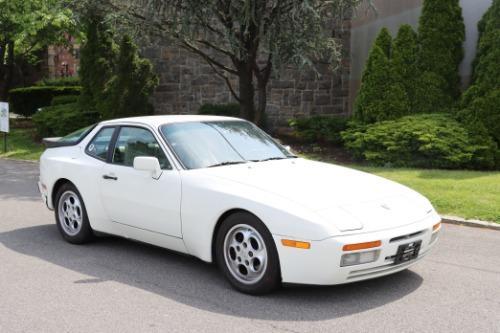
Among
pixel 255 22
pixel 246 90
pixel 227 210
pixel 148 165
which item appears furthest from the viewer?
pixel 246 90

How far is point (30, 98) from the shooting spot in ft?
97.8

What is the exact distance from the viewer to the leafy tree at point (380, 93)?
1441 cm

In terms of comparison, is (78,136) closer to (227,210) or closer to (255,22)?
(227,210)

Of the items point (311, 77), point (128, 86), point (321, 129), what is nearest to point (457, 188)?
point (321, 129)

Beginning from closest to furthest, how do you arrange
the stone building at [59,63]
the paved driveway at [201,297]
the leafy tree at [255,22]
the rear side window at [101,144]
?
the paved driveway at [201,297] → the rear side window at [101,144] → the leafy tree at [255,22] → the stone building at [59,63]

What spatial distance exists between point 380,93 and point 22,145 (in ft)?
39.4

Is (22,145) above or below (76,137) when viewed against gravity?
below

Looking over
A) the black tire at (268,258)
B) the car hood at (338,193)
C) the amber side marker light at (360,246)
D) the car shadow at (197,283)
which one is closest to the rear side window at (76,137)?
the car shadow at (197,283)

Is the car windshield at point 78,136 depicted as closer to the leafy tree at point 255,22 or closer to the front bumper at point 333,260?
the front bumper at point 333,260

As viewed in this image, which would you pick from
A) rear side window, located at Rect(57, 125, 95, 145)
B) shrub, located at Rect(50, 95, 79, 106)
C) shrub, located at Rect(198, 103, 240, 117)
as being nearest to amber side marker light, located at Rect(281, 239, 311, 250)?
rear side window, located at Rect(57, 125, 95, 145)

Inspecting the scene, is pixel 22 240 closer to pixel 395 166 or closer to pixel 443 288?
pixel 443 288

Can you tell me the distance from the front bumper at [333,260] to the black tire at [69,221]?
2818mm

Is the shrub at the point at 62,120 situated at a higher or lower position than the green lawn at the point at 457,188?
higher

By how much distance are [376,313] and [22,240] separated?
4.41m
